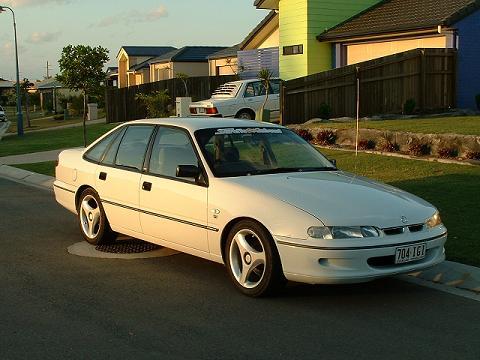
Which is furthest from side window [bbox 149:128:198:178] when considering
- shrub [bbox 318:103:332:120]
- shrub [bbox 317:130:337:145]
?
shrub [bbox 318:103:332:120]

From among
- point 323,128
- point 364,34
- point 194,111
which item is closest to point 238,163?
point 323,128

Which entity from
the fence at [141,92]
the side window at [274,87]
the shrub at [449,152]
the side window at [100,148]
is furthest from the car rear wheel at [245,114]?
the side window at [100,148]

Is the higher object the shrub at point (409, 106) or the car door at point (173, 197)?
the shrub at point (409, 106)

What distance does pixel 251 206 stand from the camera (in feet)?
19.7

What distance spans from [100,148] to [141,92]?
26089 millimetres

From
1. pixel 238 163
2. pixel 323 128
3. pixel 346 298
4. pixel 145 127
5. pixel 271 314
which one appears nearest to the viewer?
pixel 271 314

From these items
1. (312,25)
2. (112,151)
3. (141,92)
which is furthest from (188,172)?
(141,92)

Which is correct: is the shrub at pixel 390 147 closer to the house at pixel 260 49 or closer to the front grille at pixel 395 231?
the front grille at pixel 395 231

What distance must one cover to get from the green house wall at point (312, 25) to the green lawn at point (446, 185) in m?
10.7

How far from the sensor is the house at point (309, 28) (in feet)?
82.0

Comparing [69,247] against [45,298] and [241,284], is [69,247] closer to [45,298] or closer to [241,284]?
[45,298]

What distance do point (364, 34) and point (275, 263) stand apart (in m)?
18.3

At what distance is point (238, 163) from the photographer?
22.5 ft

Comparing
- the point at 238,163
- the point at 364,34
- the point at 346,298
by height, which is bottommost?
the point at 346,298
